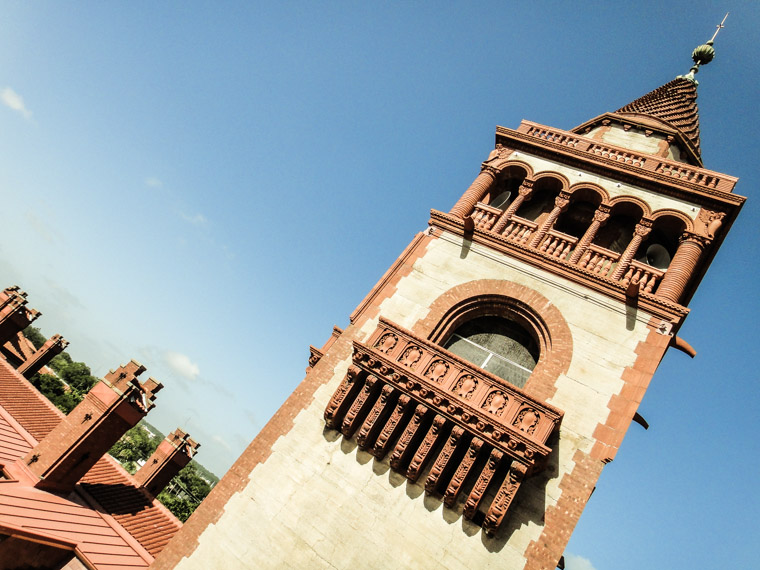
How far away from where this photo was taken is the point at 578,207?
14.0 meters

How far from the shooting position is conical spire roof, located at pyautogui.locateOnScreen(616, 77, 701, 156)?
16438 millimetres

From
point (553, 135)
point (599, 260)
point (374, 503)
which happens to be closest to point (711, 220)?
point (599, 260)

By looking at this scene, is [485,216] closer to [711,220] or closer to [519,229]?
[519,229]

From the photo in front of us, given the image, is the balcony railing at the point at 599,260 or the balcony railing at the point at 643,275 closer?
the balcony railing at the point at 643,275

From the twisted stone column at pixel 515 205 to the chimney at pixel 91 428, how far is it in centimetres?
1423

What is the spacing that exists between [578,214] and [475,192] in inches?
133

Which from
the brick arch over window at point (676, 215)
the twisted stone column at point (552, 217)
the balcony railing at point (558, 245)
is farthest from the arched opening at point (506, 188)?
the brick arch over window at point (676, 215)

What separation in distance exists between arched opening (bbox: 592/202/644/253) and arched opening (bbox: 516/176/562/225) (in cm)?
173

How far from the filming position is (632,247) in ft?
39.2

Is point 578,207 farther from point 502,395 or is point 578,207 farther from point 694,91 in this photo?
point 694,91

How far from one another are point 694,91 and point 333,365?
790 inches

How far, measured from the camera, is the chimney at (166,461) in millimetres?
21219

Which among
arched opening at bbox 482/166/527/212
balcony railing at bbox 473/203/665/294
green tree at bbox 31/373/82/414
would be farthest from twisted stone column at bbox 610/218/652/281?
green tree at bbox 31/373/82/414

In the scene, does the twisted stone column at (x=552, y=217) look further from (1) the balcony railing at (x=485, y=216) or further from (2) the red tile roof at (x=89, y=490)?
(2) the red tile roof at (x=89, y=490)
